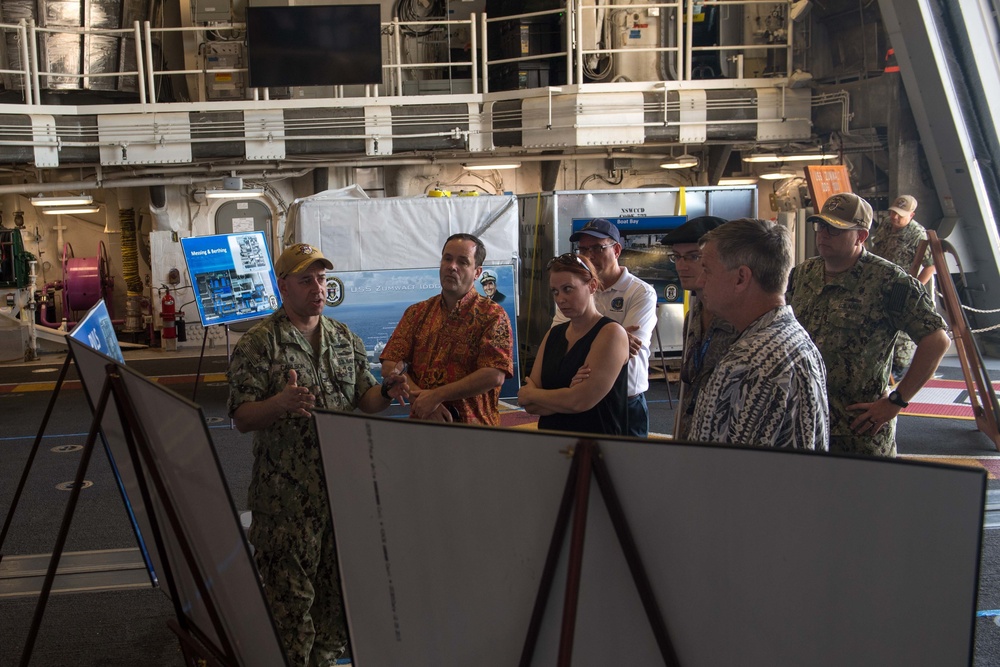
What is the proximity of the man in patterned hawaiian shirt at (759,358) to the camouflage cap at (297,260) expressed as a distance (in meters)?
1.49

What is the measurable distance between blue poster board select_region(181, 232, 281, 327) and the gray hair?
22.8 feet

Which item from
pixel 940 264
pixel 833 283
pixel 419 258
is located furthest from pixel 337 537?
pixel 419 258

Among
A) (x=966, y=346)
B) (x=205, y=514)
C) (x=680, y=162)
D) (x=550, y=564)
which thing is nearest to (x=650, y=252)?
(x=966, y=346)

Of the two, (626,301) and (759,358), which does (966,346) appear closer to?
(626,301)

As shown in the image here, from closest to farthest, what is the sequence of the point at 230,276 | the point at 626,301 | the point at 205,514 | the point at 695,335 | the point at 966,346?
the point at 205,514, the point at 695,335, the point at 626,301, the point at 966,346, the point at 230,276

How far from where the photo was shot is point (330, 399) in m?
3.34

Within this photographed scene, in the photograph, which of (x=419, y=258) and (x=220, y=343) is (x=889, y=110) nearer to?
(x=419, y=258)

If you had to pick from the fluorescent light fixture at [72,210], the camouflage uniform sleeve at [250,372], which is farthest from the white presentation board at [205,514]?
the fluorescent light fixture at [72,210]

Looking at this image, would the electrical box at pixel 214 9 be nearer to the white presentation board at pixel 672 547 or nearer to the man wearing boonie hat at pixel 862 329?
the man wearing boonie hat at pixel 862 329

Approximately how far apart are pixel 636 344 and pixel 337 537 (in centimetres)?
235

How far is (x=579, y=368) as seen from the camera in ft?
11.3

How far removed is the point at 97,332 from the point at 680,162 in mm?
12937

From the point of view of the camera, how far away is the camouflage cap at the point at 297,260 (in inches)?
128

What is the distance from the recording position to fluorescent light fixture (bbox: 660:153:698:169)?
600 inches
